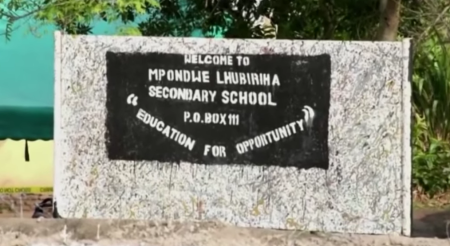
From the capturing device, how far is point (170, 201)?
5.02 metres

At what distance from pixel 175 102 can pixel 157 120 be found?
0.17 metres

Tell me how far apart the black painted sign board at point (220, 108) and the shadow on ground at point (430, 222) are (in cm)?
163

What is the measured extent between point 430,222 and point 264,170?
284 cm

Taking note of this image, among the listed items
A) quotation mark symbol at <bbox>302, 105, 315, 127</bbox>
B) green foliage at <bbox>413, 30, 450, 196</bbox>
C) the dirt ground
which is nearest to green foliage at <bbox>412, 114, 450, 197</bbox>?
green foliage at <bbox>413, 30, 450, 196</bbox>

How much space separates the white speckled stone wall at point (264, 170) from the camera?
15.6ft

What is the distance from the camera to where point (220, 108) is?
194 inches

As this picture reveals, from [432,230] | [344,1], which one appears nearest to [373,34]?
[344,1]

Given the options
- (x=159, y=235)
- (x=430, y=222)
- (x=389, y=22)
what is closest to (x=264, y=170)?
(x=159, y=235)

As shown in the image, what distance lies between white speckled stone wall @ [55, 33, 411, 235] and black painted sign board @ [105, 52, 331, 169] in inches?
2.4

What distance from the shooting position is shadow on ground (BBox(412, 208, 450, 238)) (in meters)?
6.27

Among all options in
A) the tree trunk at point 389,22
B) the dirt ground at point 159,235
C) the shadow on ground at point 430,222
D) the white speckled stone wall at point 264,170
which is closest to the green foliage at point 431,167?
the shadow on ground at point 430,222

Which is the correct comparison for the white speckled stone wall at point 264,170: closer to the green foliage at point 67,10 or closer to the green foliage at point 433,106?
the green foliage at point 67,10

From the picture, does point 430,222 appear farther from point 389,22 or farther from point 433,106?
point 433,106

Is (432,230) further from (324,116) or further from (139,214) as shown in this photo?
(139,214)
